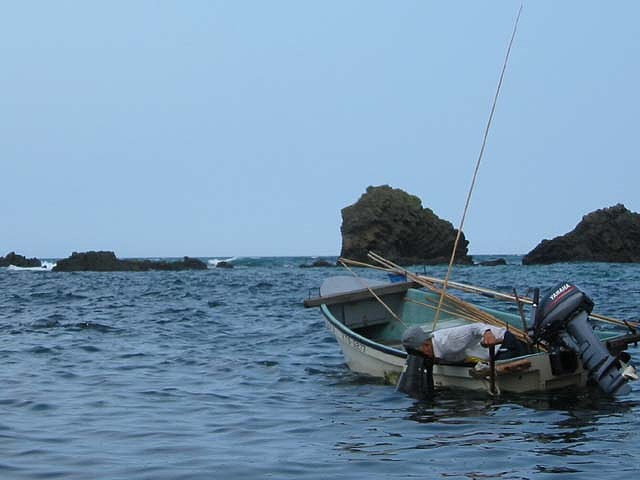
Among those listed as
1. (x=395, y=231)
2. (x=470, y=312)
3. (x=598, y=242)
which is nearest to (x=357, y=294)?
(x=470, y=312)

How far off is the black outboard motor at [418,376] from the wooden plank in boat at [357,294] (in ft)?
12.4

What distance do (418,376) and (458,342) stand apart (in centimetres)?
71

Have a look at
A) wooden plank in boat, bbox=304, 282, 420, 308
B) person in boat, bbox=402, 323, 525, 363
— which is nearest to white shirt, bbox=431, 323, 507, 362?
person in boat, bbox=402, 323, 525, 363

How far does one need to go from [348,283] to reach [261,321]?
656cm

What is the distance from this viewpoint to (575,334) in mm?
10797

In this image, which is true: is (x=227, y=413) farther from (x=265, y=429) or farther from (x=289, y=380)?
(x=289, y=380)

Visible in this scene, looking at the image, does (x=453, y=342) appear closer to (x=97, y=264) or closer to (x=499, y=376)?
(x=499, y=376)

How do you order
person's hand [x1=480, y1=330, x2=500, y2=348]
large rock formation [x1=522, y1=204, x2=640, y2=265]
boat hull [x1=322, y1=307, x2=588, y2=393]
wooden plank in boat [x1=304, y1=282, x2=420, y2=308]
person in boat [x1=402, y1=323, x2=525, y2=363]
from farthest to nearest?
large rock formation [x1=522, y1=204, x2=640, y2=265] < wooden plank in boat [x1=304, y1=282, x2=420, y2=308] < person in boat [x1=402, y1=323, x2=525, y2=363] < boat hull [x1=322, y1=307, x2=588, y2=393] < person's hand [x1=480, y1=330, x2=500, y2=348]

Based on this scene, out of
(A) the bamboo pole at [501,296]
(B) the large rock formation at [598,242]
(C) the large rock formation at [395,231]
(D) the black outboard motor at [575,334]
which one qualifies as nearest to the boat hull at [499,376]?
(D) the black outboard motor at [575,334]

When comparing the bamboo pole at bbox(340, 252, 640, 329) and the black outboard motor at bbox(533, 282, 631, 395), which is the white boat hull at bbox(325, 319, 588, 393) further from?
the bamboo pole at bbox(340, 252, 640, 329)

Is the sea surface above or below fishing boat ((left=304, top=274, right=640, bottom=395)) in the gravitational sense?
below

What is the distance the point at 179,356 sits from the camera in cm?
1653

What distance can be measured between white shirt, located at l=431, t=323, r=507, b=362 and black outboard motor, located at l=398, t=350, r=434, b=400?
0.20 m

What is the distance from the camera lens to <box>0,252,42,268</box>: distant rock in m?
84.2
